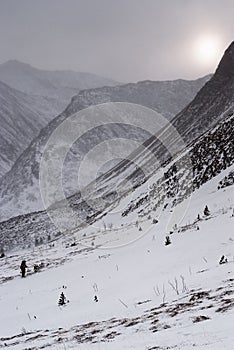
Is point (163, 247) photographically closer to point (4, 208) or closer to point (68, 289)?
point (68, 289)

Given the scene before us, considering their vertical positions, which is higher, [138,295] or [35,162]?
[35,162]

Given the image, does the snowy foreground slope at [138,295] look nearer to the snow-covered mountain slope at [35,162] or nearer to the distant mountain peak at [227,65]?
the distant mountain peak at [227,65]

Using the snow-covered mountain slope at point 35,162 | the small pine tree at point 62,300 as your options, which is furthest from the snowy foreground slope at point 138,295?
the snow-covered mountain slope at point 35,162

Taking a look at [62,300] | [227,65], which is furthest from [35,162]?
[62,300]

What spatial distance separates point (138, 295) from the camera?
8945mm

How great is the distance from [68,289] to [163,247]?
3683 mm

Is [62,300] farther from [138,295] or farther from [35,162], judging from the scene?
[35,162]

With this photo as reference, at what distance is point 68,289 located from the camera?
12.2 meters

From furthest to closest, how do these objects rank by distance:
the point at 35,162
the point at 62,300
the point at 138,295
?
the point at 35,162
the point at 62,300
the point at 138,295

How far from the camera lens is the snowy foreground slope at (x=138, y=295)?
569cm

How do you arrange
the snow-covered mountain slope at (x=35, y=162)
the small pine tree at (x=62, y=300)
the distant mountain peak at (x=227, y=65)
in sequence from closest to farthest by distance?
the small pine tree at (x=62, y=300), the distant mountain peak at (x=227, y=65), the snow-covered mountain slope at (x=35, y=162)

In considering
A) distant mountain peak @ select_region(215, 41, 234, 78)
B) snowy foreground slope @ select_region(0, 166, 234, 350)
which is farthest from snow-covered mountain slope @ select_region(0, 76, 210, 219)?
snowy foreground slope @ select_region(0, 166, 234, 350)

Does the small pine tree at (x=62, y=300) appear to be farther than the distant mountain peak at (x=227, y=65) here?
No

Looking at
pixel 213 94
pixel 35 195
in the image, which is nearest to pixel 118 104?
pixel 35 195
